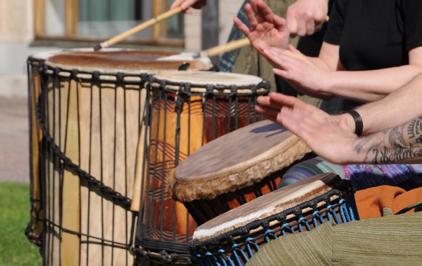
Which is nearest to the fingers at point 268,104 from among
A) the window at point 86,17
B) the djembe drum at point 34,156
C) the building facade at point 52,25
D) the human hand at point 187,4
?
the human hand at point 187,4

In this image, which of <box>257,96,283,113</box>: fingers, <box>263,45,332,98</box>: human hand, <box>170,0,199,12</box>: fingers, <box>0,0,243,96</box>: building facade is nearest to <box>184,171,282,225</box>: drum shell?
<box>263,45,332,98</box>: human hand

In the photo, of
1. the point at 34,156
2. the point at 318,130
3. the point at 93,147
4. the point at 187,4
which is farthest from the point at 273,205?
the point at 34,156

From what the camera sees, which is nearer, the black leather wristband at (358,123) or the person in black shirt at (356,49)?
the black leather wristband at (358,123)

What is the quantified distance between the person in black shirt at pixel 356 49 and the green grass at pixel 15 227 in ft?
7.29

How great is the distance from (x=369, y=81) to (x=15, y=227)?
3152 millimetres

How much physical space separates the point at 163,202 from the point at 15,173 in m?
3.78

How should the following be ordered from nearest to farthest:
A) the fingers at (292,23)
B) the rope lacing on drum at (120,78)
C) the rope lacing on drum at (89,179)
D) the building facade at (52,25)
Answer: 1. the fingers at (292,23)
2. the rope lacing on drum at (120,78)
3. the rope lacing on drum at (89,179)
4. the building facade at (52,25)

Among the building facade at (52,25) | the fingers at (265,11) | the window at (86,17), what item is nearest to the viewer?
the fingers at (265,11)

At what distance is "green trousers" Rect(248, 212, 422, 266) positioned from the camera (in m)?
2.57

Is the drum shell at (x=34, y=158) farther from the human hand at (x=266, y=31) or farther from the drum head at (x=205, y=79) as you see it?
the human hand at (x=266, y=31)

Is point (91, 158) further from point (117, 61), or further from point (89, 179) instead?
point (117, 61)

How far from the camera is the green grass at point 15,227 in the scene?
17.5ft

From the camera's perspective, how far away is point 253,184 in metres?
3.16

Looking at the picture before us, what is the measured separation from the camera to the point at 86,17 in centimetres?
1286
